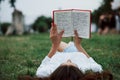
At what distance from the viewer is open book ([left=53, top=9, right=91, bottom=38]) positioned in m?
5.57

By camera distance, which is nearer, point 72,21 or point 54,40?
point 54,40

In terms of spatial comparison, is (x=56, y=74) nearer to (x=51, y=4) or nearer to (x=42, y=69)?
(x=42, y=69)

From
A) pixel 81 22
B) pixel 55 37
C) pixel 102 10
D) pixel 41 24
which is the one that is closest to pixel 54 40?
pixel 55 37

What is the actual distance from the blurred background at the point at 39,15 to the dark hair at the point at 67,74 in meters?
4.95

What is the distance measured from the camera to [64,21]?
18.3 ft

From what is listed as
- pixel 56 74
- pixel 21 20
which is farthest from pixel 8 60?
pixel 21 20

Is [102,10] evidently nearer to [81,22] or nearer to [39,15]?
[39,15]

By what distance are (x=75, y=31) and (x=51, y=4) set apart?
5.90 metres

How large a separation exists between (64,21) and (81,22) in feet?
0.71

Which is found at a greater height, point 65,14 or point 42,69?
point 65,14

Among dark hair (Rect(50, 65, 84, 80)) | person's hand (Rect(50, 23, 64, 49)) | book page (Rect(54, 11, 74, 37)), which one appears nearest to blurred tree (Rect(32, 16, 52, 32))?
book page (Rect(54, 11, 74, 37))

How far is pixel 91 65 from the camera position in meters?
5.21

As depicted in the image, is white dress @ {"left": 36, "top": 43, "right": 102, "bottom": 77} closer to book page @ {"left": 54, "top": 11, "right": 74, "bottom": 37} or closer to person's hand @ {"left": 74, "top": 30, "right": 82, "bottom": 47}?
person's hand @ {"left": 74, "top": 30, "right": 82, "bottom": 47}

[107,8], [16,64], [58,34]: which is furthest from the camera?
[107,8]
